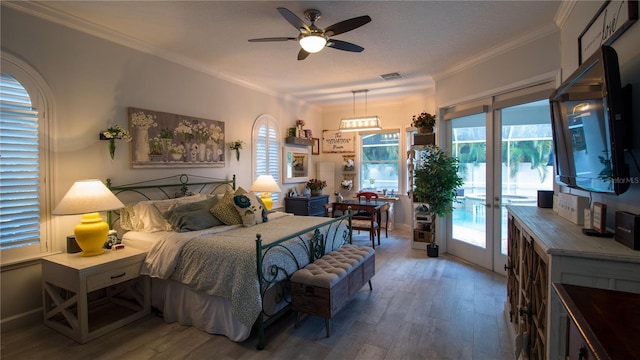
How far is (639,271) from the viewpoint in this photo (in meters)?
1.24

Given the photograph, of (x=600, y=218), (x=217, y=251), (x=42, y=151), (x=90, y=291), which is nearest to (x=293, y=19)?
(x=217, y=251)

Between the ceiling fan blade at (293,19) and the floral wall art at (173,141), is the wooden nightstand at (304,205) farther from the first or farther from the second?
the ceiling fan blade at (293,19)

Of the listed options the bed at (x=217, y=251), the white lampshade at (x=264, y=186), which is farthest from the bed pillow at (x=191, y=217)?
the white lampshade at (x=264, y=186)

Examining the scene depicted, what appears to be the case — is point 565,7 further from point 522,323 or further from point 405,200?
point 405,200

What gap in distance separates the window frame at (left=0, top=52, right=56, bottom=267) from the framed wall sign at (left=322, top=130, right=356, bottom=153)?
5.48 m

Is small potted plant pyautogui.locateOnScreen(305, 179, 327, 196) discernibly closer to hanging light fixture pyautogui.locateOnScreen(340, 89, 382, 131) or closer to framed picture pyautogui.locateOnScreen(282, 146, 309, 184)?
framed picture pyautogui.locateOnScreen(282, 146, 309, 184)

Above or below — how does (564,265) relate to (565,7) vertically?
below

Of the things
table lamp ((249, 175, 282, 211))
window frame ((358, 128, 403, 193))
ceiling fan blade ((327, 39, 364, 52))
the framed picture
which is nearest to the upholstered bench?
table lamp ((249, 175, 282, 211))

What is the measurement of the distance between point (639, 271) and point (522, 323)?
1.03m

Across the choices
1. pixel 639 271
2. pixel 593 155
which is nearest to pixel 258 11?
pixel 593 155

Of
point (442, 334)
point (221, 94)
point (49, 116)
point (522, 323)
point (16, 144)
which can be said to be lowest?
point (442, 334)

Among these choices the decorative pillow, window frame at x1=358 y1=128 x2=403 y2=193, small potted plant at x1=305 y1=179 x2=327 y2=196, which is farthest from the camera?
window frame at x1=358 y1=128 x2=403 y2=193

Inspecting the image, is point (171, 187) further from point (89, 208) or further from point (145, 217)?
point (89, 208)

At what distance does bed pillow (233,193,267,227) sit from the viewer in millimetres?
3561
